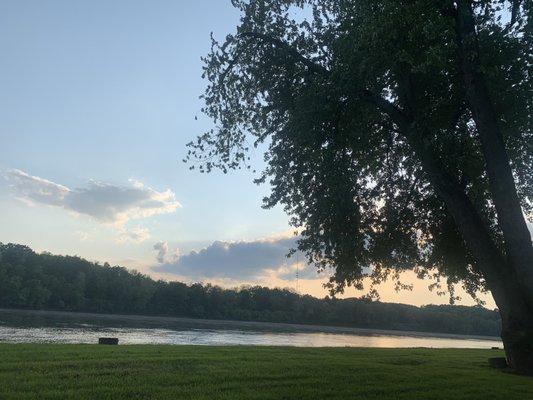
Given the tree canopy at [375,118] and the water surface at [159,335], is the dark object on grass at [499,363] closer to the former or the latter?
the tree canopy at [375,118]

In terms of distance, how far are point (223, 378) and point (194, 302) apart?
527ft

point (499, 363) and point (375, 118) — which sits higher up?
point (375, 118)

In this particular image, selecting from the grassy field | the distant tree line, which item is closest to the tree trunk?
the grassy field

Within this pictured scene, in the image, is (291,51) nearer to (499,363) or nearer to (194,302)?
(499,363)

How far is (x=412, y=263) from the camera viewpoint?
2512 cm

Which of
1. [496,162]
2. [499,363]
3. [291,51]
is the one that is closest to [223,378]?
[496,162]

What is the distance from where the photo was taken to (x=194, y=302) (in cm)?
16862

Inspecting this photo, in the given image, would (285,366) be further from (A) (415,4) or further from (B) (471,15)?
(B) (471,15)

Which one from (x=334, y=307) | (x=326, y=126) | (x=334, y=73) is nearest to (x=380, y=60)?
(x=334, y=73)

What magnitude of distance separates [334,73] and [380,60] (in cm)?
159

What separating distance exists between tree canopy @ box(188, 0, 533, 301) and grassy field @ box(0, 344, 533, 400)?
5.64 meters

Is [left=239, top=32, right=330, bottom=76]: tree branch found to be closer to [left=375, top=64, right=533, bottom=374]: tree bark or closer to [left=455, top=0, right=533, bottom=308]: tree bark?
[left=375, top=64, right=533, bottom=374]: tree bark

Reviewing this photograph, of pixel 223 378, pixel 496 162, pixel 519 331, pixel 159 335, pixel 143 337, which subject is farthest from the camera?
pixel 159 335

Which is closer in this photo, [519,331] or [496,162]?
[519,331]
